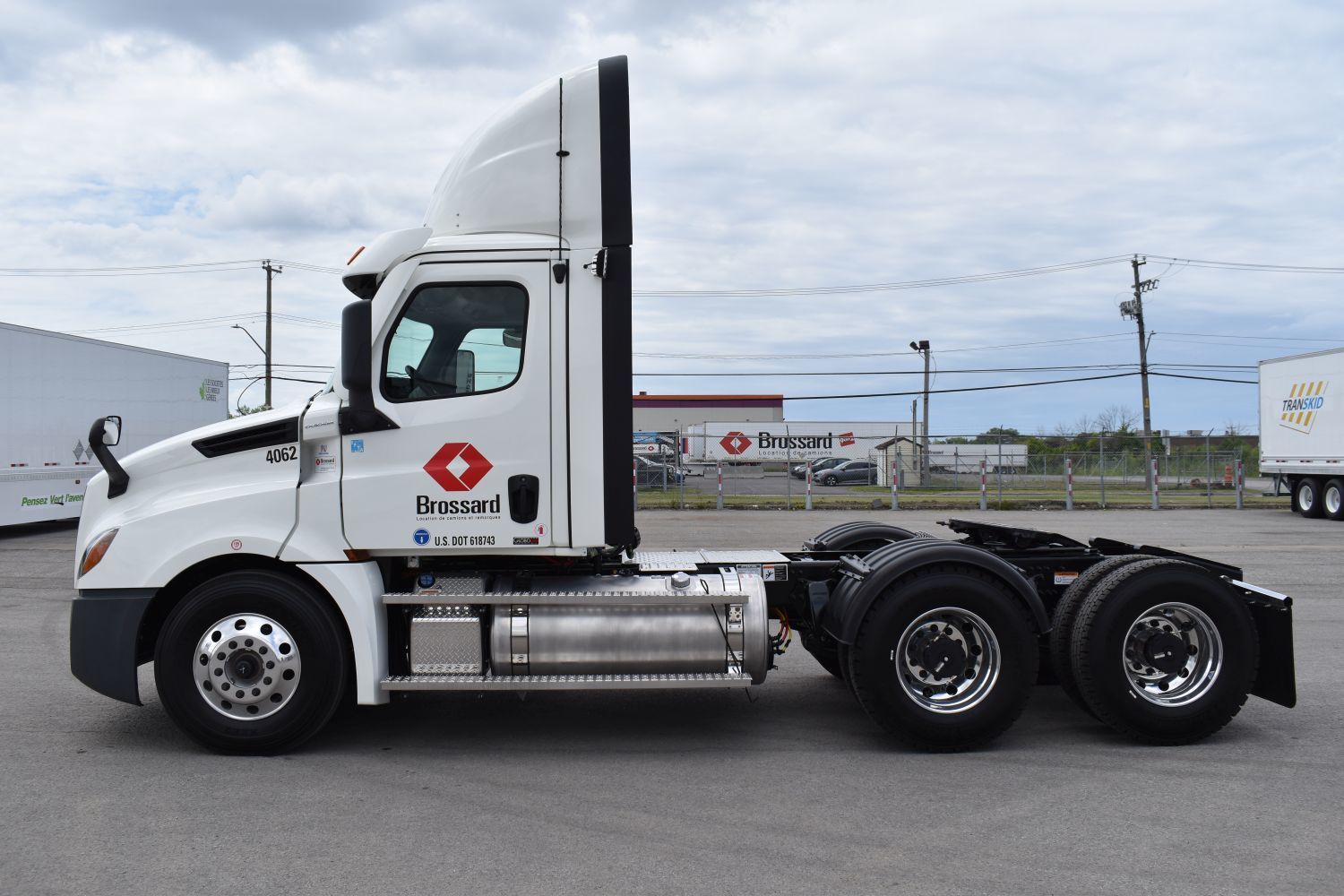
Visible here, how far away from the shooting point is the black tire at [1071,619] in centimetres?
588

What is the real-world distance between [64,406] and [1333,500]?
94.1ft

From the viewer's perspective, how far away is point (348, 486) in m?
5.67

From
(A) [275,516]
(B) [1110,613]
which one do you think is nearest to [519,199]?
(A) [275,516]

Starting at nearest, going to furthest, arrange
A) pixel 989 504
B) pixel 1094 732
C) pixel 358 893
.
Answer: pixel 358 893, pixel 1094 732, pixel 989 504

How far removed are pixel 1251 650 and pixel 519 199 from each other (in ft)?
16.3

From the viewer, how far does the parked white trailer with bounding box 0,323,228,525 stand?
17.9m

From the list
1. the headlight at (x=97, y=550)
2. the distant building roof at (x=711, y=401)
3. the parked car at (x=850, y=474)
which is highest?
the distant building roof at (x=711, y=401)

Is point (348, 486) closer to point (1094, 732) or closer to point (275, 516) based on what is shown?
point (275, 516)

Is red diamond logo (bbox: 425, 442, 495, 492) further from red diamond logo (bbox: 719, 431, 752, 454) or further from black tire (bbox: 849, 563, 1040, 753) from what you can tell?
red diamond logo (bbox: 719, 431, 752, 454)

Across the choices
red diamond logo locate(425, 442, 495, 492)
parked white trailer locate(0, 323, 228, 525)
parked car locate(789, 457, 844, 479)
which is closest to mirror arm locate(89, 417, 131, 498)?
red diamond logo locate(425, 442, 495, 492)

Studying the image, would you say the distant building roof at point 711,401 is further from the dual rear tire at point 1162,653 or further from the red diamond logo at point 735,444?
the dual rear tire at point 1162,653

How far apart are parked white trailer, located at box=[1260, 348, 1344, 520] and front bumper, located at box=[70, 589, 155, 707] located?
87.5 ft

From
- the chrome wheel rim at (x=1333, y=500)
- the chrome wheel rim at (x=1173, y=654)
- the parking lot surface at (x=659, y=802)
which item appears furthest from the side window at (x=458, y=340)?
the chrome wheel rim at (x=1333, y=500)

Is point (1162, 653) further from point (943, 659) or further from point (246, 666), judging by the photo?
point (246, 666)
